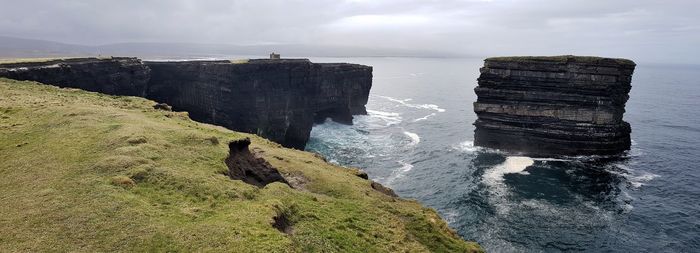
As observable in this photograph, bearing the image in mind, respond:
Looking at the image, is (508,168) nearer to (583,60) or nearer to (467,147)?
(467,147)

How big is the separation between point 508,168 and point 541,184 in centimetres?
849

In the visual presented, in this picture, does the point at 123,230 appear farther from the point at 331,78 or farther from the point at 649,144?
the point at 649,144

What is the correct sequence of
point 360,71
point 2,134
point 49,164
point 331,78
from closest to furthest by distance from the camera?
point 49,164 → point 2,134 → point 331,78 → point 360,71

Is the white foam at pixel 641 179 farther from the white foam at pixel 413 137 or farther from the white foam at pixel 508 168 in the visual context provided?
the white foam at pixel 413 137

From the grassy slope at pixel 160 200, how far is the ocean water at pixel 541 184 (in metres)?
19.6

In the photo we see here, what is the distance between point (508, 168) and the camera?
68.9 meters

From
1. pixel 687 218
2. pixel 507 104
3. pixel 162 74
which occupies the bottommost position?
pixel 687 218

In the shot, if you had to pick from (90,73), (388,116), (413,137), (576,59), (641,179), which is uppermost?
(576,59)

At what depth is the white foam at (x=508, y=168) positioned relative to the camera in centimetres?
6331

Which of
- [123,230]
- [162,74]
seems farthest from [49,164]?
[162,74]

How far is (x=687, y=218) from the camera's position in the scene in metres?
49.1

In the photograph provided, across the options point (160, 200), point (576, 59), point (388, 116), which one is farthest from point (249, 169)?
point (388, 116)

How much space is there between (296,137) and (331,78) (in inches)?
784

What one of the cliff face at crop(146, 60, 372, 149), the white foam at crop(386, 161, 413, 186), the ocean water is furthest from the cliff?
the white foam at crop(386, 161, 413, 186)
